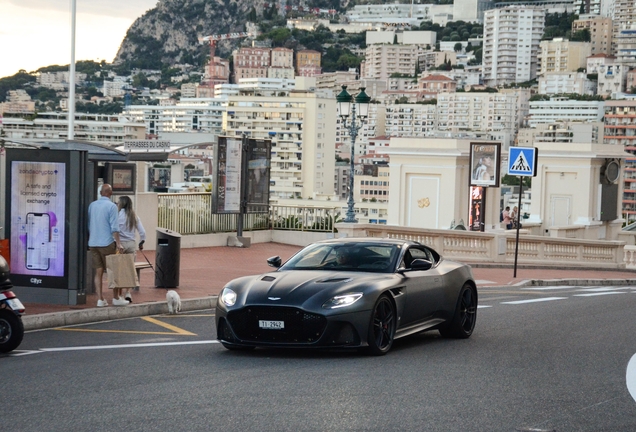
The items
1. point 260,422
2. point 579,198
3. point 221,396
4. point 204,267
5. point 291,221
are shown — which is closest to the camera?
point 260,422

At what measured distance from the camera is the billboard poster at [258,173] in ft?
94.4

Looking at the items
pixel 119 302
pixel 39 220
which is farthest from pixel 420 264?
pixel 39 220

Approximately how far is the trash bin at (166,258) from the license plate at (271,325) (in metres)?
6.64

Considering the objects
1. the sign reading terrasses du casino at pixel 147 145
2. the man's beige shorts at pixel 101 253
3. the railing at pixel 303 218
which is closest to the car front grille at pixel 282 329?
the man's beige shorts at pixel 101 253

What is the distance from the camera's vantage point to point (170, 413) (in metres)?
8.30

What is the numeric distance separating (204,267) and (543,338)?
412 inches

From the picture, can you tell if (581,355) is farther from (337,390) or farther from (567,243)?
(567,243)

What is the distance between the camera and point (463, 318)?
13.2 meters

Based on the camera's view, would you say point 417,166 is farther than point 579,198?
No

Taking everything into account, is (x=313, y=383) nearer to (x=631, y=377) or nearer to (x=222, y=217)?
(x=631, y=377)

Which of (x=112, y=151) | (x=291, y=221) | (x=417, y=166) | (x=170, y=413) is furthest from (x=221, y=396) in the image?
(x=417, y=166)

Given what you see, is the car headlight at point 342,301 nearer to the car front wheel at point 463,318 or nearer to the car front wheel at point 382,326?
the car front wheel at point 382,326

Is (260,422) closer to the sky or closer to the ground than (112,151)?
closer to the ground

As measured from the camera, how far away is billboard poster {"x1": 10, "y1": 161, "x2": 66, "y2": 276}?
49.2 feet
